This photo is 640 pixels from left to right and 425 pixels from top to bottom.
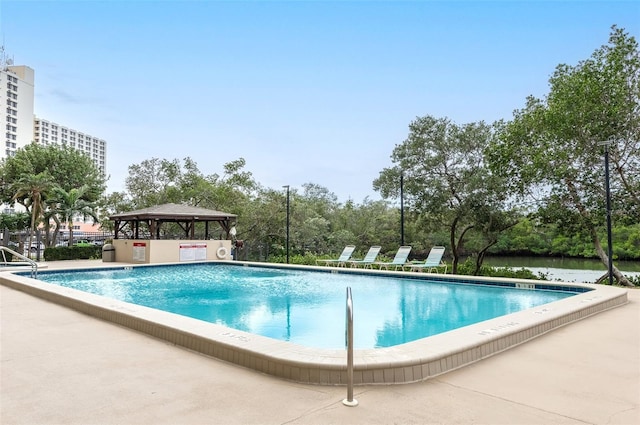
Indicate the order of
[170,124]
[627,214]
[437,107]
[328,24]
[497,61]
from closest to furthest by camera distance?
1. [627,214]
2. [328,24]
3. [497,61]
4. [437,107]
5. [170,124]

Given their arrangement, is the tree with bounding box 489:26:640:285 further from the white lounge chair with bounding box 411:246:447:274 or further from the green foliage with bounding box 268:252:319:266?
the green foliage with bounding box 268:252:319:266

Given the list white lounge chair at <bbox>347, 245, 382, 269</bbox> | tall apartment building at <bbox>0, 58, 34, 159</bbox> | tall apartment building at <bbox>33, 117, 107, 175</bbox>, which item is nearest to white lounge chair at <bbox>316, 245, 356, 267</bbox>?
white lounge chair at <bbox>347, 245, 382, 269</bbox>

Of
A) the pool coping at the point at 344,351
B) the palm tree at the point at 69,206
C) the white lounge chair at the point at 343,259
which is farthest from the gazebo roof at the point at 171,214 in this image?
the pool coping at the point at 344,351

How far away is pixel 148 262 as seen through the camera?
16.5 meters

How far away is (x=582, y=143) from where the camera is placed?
37.2ft

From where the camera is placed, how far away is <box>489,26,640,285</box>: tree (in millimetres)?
10812

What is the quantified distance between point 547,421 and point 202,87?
17.5 meters

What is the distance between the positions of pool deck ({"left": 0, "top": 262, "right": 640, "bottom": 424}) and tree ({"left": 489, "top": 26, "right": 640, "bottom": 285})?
26.9 feet

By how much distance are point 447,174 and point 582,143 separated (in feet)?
13.5

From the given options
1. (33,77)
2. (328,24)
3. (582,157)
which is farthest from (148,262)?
(33,77)

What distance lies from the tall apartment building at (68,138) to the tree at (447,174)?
83084mm

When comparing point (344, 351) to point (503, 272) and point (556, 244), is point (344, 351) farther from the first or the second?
point (556, 244)

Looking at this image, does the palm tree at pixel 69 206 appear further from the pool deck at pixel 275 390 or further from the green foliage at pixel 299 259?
the pool deck at pixel 275 390

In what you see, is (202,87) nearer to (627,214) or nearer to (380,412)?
(627,214)
